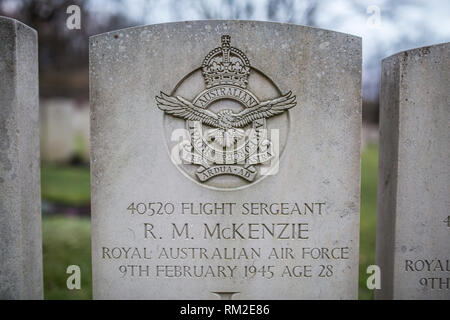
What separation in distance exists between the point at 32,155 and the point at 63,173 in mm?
8339

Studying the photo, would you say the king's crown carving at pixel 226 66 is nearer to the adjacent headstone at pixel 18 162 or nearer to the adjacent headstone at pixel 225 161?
the adjacent headstone at pixel 225 161

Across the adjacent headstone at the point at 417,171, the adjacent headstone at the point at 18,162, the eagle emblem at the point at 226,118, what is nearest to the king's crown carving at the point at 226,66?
the eagle emblem at the point at 226,118

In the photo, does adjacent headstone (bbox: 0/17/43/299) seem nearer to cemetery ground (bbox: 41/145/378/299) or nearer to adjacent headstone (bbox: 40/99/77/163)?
cemetery ground (bbox: 41/145/378/299)

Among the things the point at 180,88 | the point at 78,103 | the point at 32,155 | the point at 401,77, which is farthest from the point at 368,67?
the point at 78,103

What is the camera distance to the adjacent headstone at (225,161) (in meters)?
2.82

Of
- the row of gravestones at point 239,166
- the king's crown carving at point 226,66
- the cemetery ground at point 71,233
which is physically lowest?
the cemetery ground at point 71,233

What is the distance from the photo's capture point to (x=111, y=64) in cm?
283

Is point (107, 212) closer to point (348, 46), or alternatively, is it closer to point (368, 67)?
point (348, 46)

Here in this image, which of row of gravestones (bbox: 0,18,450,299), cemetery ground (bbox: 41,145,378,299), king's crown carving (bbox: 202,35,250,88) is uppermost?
king's crown carving (bbox: 202,35,250,88)

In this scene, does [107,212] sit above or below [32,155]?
below

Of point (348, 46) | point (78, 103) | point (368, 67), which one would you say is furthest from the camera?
point (78, 103)

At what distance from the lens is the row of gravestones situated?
282 centimetres

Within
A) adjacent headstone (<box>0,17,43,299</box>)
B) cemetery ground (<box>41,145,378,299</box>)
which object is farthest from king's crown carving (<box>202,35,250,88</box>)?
cemetery ground (<box>41,145,378,299</box>)

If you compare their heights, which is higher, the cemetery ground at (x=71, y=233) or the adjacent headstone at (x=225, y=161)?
the adjacent headstone at (x=225, y=161)
